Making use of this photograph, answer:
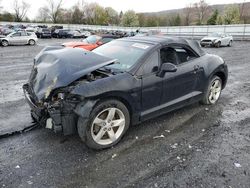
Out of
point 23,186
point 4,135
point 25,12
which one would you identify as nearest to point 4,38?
point 4,135

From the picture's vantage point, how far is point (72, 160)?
3.55 meters

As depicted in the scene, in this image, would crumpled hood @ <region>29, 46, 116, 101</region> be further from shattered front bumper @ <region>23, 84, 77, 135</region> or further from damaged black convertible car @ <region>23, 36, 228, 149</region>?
shattered front bumper @ <region>23, 84, 77, 135</region>

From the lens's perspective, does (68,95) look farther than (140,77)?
No

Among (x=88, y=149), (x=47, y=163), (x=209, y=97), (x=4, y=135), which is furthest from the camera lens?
(x=209, y=97)

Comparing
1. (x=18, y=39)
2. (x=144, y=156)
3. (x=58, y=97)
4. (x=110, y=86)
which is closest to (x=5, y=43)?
(x=18, y=39)

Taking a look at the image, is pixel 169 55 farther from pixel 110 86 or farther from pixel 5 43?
pixel 5 43

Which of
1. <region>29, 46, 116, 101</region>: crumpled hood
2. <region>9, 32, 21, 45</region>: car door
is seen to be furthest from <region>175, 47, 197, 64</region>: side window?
<region>9, 32, 21, 45</region>: car door

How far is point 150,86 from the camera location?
162 inches

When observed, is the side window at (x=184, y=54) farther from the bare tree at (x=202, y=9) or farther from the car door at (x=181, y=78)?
the bare tree at (x=202, y=9)

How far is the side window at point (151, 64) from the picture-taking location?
412 cm

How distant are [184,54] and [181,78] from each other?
0.63 meters

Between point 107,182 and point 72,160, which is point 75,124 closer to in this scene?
point 72,160

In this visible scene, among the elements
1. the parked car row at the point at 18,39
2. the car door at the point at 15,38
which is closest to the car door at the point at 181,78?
the parked car row at the point at 18,39

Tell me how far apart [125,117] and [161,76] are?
3.23 ft
